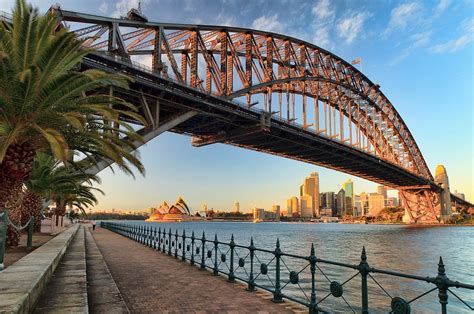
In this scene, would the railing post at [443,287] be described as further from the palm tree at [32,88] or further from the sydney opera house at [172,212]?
the sydney opera house at [172,212]

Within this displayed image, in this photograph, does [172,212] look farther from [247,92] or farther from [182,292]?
[182,292]

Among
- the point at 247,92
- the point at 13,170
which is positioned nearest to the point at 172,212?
the point at 247,92

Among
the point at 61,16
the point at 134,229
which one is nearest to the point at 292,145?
the point at 134,229

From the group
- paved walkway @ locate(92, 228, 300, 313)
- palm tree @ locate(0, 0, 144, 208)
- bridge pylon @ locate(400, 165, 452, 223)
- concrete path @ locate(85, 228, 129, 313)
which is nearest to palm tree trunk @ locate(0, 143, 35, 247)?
→ palm tree @ locate(0, 0, 144, 208)

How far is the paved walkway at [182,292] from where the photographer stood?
8.13 m

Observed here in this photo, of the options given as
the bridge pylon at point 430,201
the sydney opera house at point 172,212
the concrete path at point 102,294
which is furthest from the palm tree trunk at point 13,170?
the sydney opera house at point 172,212

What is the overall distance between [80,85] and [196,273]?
23.1 ft

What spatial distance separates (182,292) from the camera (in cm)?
971

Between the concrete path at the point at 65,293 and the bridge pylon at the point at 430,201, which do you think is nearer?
the concrete path at the point at 65,293

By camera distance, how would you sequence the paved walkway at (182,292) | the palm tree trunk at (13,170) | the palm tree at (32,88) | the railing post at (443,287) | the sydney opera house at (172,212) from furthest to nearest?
1. the sydney opera house at (172,212)
2. the palm tree trunk at (13,170)
3. the palm tree at (32,88)
4. the paved walkway at (182,292)
5. the railing post at (443,287)

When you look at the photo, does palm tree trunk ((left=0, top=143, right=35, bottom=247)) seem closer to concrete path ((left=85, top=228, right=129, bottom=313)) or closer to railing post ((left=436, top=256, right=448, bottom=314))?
concrete path ((left=85, top=228, right=129, bottom=313))

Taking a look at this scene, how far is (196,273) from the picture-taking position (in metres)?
12.9

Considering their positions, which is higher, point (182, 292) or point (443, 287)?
point (443, 287)

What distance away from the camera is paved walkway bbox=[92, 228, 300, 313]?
813 centimetres
